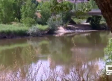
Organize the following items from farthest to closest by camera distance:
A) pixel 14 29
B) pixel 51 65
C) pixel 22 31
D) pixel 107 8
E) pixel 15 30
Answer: pixel 22 31
pixel 14 29
pixel 15 30
pixel 51 65
pixel 107 8

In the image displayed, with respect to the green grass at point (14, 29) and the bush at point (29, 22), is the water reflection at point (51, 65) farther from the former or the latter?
the bush at point (29, 22)

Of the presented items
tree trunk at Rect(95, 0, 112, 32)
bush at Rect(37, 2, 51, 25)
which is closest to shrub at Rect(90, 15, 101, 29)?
bush at Rect(37, 2, 51, 25)

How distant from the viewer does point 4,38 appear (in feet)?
79.8

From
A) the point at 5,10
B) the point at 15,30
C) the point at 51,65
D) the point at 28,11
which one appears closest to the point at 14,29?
the point at 15,30

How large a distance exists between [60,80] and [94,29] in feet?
78.2

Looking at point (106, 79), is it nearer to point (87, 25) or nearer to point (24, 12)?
point (24, 12)

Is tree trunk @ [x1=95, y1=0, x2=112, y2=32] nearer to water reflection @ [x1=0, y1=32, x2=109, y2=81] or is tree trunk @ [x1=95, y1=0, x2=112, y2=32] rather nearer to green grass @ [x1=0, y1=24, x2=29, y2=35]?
water reflection @ [x1=0, y1=32, x2=109, y2=81]

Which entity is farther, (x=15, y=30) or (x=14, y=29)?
(x=14, y=29)

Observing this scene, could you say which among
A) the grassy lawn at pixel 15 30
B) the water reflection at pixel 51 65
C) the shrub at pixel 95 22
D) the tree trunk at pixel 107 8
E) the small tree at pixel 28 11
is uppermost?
the tree trunk at pixel 107 8

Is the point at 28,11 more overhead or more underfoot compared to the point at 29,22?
more overhead

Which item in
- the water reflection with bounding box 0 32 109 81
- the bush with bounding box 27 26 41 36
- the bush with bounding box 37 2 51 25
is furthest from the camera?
the bush with bounding box 37 2 51 25

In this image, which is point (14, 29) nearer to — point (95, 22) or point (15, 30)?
point (15, 30)

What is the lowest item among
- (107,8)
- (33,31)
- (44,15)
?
(33,31)

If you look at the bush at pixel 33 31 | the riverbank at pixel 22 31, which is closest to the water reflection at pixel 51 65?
the riverbank at pixel 22 31
